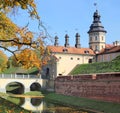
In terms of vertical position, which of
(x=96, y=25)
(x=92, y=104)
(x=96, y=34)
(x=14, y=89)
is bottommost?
(x=92, y=104)

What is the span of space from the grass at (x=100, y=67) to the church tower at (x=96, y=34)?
10.9 meters

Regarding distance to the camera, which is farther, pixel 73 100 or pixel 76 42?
pixel 76 42

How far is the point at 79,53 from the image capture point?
61.8 metres

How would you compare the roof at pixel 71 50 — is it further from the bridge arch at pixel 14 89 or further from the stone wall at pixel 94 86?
the stone wall at pixel 94 86

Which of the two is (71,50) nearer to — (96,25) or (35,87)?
(35,87)

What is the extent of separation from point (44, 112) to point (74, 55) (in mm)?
32422

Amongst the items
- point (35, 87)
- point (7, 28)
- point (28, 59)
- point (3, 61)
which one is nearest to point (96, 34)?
point (35, 87)

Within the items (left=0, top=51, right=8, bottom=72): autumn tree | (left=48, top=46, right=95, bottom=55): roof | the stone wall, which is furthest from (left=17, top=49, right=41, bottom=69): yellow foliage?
(left=48, top=46, right=95, bottom=55): roof

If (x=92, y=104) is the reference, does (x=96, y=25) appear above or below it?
above

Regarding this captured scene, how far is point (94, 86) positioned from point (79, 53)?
80.3ft

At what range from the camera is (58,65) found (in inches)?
2281

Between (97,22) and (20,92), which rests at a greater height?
(97,22)

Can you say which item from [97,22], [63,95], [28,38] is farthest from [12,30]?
[97,22]

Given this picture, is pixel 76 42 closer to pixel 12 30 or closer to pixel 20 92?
pixel 20 92
